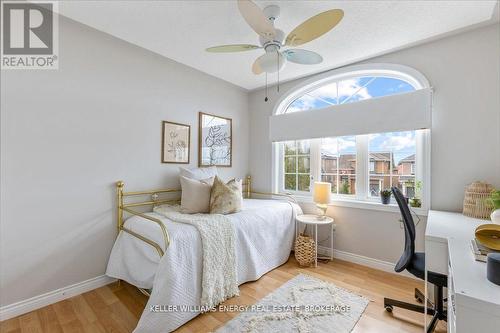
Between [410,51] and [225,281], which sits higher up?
[410,51]

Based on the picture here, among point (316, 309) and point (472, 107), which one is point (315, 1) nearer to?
point (472, 107)

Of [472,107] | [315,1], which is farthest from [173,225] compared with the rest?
[472,107]

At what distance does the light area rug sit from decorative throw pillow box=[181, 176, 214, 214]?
1.07 metres

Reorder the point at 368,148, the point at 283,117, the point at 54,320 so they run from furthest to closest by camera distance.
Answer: the point at 283,117 < the point at 368,148 < the point at 54,320

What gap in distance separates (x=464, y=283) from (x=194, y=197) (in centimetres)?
210

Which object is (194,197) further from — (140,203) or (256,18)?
(256,18)

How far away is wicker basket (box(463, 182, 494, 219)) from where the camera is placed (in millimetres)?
1812

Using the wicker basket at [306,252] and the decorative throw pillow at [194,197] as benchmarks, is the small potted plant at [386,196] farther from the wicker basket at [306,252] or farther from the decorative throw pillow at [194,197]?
the decorative throw pillow at [194,197]

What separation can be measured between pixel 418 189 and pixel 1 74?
3978 millimetres

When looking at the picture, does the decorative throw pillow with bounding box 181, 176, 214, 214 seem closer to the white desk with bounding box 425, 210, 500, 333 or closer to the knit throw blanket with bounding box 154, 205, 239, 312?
the knit throw blanket with bounding box 154, 205, 239, 312

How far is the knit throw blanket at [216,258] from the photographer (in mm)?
1742

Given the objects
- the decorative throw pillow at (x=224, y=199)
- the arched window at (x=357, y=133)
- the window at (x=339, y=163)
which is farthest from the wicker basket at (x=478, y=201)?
the decorative throw pillow at (x=224, y=199)

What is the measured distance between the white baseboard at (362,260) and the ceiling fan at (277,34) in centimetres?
235

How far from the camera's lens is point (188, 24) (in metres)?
1.97
